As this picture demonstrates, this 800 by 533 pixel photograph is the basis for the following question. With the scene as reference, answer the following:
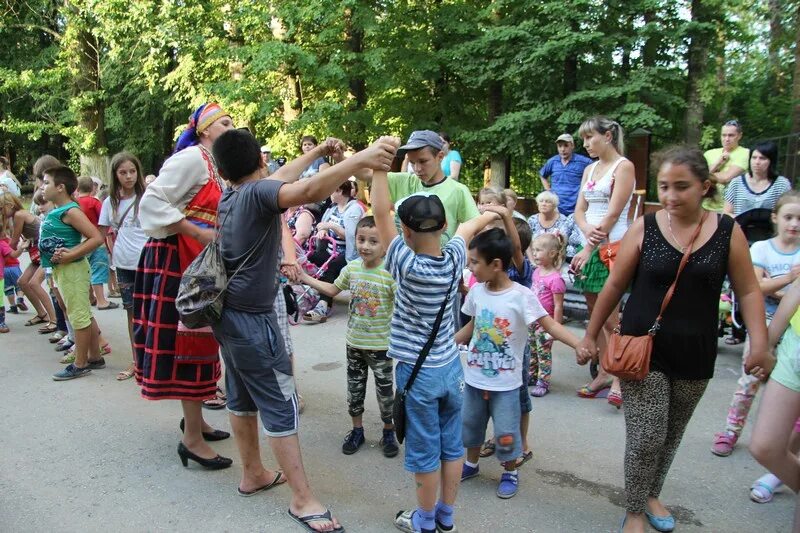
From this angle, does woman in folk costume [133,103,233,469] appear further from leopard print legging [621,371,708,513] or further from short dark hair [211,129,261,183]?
leopard print legging [621,371,708,513]

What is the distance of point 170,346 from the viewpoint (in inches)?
147

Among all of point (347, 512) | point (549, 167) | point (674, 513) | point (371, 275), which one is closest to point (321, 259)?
point (549, 167)

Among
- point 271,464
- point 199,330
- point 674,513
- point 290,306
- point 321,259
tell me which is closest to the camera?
point 674,513

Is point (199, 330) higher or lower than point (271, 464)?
higher

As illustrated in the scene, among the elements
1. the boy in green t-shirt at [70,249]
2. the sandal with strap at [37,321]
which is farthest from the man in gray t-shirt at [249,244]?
the sandal with strap at [37,321]

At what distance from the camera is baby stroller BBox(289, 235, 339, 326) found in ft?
23.9

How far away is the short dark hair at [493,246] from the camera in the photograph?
3.39 m

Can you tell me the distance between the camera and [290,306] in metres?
5.55

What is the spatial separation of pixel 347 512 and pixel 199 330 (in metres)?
1.31

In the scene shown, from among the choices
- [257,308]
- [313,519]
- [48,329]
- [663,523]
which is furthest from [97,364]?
[663,523]

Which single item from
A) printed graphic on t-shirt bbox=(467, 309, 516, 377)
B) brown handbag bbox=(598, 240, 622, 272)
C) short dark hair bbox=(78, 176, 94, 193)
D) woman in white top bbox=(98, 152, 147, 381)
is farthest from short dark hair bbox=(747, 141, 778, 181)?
short dark hair bbox=(78, 176, 94, 193)

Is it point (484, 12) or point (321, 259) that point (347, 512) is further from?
point (484, 12)

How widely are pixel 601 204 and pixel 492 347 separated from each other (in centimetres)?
182

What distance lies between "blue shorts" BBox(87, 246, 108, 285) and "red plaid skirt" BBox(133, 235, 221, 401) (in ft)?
14.1
